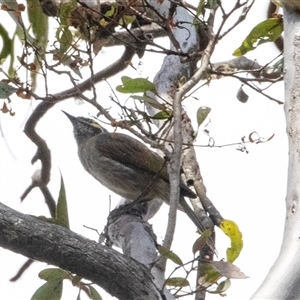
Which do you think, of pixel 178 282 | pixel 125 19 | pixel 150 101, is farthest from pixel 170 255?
pixel 125 19

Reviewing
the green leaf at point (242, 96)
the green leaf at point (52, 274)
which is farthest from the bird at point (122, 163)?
the green leaf at point (52, 274)

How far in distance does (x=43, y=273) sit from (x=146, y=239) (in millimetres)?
608

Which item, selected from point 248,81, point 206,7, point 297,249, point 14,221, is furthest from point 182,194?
point 297,249

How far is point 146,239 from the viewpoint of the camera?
390 cm

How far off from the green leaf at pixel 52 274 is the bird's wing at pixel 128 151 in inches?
82.9

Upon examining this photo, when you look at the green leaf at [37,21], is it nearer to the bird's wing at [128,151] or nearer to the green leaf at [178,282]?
the bird's wing at [128,151]

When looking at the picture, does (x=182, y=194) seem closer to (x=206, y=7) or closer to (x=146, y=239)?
(x=146, y=239)

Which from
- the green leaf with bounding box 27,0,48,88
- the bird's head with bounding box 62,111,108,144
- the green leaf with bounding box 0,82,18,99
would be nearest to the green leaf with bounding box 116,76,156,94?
the green leaf with bounding box 0,82,18,99

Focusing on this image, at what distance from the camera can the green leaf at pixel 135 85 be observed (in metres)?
3.89

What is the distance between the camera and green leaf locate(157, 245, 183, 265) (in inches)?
119

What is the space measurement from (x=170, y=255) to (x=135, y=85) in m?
1.09

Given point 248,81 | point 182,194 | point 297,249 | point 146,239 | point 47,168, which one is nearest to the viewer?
point 297,249

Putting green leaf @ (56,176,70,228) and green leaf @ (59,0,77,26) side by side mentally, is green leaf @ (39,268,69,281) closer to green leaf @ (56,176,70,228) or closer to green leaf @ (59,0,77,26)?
green leaf @ (56,176,70,228)

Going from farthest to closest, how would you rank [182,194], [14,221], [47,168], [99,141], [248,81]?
[99,141] < [47,168] < [182,194] < [248,81] < [14,221]
